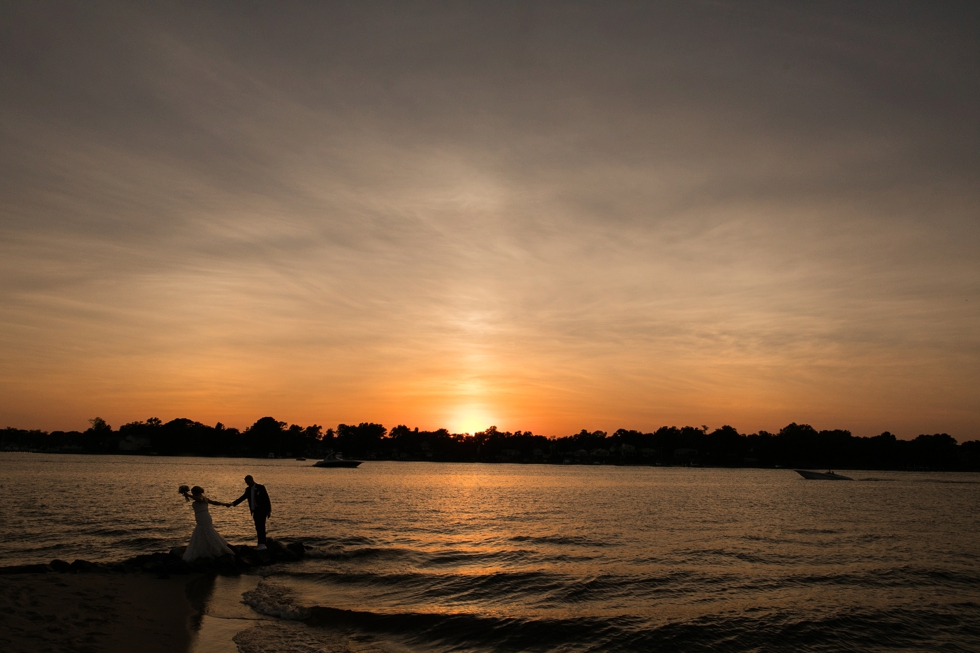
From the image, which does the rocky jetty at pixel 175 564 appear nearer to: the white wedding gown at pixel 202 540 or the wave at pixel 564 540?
the white wedding gown at pixel 202 540

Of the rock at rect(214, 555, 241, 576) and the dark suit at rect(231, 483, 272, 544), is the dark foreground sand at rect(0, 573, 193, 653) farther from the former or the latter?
the dark suit at rect(231, 483, 272, 544)

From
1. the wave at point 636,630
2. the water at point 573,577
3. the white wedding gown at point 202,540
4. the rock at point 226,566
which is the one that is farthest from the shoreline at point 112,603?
the wave at point 636,630

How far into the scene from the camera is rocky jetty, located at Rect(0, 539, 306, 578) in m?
18.3

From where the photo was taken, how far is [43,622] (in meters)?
13.1

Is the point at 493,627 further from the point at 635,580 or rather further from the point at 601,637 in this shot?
the point at 635,580

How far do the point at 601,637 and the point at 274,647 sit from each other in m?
8.00

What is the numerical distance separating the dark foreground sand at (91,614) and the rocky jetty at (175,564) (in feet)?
2.94

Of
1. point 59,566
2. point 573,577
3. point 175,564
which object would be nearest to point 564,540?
point 573,577

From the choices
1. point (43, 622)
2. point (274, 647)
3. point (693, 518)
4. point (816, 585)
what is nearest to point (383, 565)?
point (274, 647)

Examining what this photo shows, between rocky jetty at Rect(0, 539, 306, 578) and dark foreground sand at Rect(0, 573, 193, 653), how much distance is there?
90 centimetres

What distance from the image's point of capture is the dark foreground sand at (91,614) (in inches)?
486

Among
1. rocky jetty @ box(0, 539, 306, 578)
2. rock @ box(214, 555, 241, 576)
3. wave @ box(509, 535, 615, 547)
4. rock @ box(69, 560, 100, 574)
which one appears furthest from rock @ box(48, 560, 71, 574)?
wave @ box(509, 535, 615, 547)

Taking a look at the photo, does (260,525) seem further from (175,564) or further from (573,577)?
(573,577)

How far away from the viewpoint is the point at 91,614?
1439 cm
